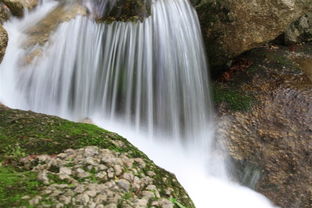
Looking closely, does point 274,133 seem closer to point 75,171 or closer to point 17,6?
point 75,171

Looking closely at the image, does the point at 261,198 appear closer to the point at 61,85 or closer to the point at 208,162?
the point at 208,162

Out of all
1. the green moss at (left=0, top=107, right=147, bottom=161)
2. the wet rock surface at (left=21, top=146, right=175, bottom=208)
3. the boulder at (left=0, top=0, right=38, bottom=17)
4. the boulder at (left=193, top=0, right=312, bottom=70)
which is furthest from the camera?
the boulder at (left=193, top=0, right=312, bottom=70)

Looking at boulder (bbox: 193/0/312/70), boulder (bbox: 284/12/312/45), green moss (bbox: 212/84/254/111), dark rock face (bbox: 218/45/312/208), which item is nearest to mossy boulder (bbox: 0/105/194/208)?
dark rock face (bbox: 218/45/312/208)

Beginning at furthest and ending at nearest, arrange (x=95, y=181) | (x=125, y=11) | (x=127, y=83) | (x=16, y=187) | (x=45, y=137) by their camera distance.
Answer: (x=125, y=11) → (x=127, y=83) → (x=45, y=137) → (x=95, y=181) → (x=16, y=187)

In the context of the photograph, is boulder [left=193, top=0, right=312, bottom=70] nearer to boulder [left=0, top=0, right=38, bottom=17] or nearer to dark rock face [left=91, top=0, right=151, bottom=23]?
dark rock face [left=91, top=0, right=151, bottom=23]

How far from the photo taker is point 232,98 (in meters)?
7.76

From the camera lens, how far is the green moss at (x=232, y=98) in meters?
7.52

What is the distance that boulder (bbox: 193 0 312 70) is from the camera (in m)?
7.75

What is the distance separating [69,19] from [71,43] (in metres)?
0.61

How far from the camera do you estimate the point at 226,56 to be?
320 inches

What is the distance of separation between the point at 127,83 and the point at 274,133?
3134 millimetres

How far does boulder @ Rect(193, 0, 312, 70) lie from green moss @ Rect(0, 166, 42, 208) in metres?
5.91

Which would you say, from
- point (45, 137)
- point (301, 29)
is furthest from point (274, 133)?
point (301, 29)

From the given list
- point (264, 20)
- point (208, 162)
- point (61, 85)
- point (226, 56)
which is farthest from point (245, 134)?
Result: point (61, 85)
